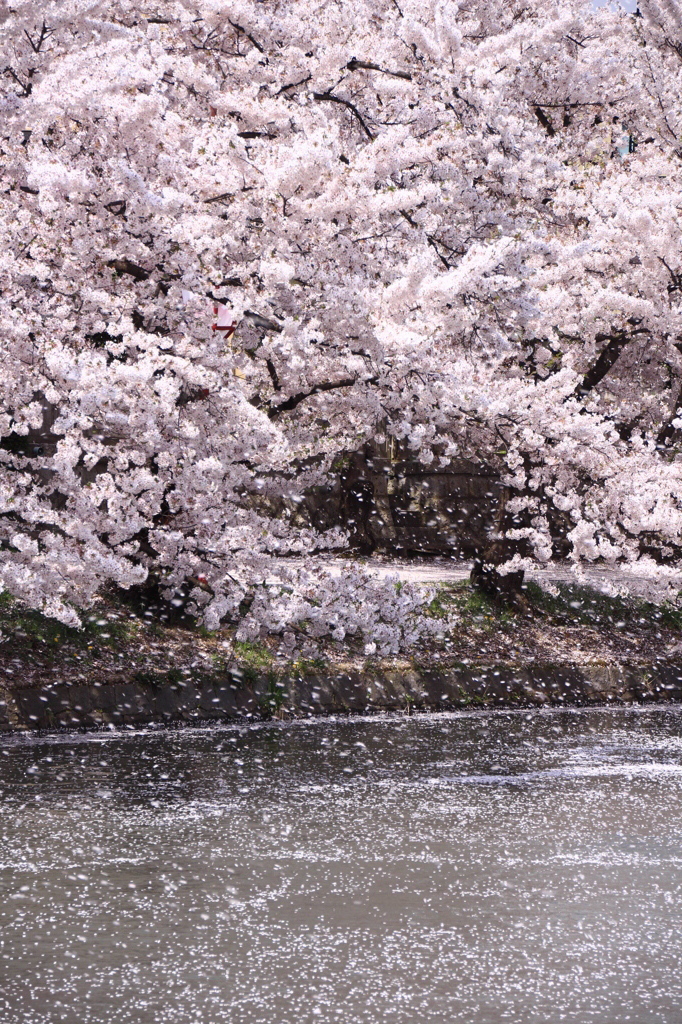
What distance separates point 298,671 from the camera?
44.1 feet

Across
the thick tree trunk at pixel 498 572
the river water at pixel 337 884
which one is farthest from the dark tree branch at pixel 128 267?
the thick tree trunk at pixel 498 572

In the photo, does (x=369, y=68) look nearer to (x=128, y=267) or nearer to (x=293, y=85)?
(x=293, y=85)

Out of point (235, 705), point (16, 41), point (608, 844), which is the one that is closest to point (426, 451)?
point (235, 705)

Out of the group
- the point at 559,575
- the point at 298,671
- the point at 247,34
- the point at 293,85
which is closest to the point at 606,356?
the point at 559,575

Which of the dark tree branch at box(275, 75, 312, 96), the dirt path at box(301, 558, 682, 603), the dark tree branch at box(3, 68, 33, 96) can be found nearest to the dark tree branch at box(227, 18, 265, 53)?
the dark tree branch at box(275, 75, 312, 96)

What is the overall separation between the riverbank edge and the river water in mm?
997

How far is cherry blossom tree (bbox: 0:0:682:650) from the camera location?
11.7 metres

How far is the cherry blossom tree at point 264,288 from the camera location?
Result: 11.7 m

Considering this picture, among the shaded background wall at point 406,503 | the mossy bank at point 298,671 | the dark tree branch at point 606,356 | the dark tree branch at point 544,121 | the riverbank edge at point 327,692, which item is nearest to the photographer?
the riverbank edge at point 327,692

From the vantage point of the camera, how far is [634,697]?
15141 millimetres

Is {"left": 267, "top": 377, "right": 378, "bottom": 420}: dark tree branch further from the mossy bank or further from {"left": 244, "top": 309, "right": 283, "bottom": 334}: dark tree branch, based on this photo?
the mossy bank

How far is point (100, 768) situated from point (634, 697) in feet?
24.2

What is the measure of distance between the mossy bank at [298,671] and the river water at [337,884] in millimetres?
1268

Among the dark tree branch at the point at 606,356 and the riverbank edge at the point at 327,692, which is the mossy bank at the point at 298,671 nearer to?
the riverbank edge at the point at 327,692
